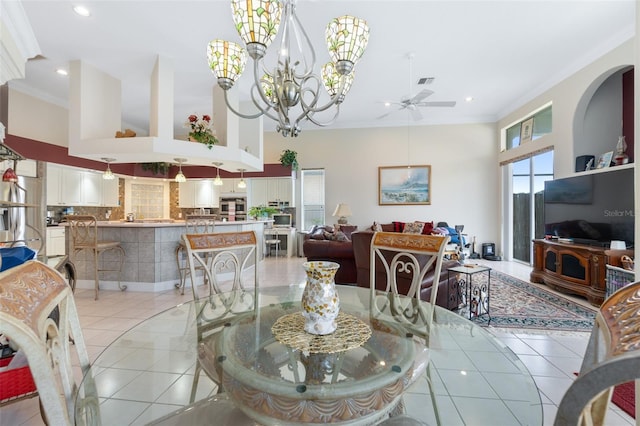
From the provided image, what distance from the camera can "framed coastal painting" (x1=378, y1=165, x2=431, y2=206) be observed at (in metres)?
6.84

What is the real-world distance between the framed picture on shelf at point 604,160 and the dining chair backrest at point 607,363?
178 inches

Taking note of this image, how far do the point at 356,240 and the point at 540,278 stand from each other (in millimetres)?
3198

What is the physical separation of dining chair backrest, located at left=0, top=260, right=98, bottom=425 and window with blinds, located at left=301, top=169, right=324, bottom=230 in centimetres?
652

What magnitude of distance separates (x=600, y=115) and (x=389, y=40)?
11.6 feet

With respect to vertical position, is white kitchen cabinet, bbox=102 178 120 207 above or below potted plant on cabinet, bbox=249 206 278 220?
above

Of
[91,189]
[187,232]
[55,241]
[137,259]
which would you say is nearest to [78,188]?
[91,189]

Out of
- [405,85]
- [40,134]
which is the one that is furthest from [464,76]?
[40,134]

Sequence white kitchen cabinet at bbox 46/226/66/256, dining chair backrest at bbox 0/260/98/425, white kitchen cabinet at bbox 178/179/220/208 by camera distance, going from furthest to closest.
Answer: white kitchen cabinet at bbox 178/179/220/208 < white kitchen cabinet at bbox 46/226/66/256 < dining chair backrest at bbox 0/260/98/425

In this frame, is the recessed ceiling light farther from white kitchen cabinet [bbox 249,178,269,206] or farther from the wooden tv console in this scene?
the wooden tv console

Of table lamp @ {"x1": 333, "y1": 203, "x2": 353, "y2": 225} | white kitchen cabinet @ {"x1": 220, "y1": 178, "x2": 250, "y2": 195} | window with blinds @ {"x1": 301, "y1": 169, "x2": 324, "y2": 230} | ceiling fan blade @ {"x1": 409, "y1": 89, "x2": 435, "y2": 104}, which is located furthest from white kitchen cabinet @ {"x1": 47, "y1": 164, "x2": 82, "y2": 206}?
ceiling fan blade @ {"x1": 409, "y1": 89, "x2": 435, "y2": 104}

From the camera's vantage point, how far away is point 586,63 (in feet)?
13.2

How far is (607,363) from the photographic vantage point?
0.40m

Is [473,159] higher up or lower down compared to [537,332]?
higher up

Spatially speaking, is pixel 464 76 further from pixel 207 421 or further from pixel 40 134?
pixel 40 134
